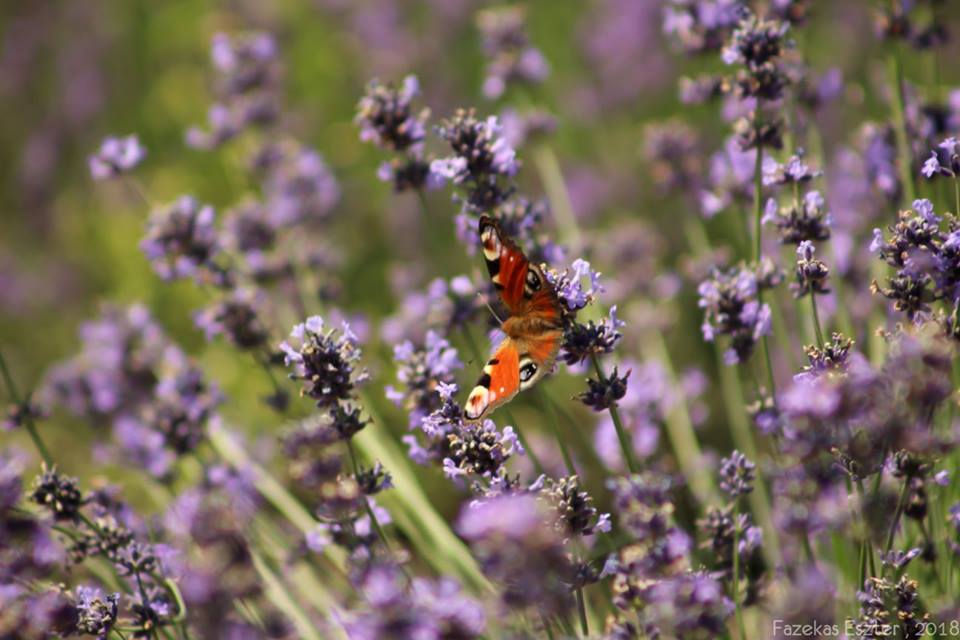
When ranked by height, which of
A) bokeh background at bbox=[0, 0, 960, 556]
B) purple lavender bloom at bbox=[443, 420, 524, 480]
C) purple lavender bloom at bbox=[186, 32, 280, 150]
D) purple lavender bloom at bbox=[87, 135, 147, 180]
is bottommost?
purple lavender bloom at bbox=[443, 420, 524, 480]

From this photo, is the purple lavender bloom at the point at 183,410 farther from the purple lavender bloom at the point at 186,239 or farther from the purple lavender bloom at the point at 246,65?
the purple lavender bloom at the point at 246,65

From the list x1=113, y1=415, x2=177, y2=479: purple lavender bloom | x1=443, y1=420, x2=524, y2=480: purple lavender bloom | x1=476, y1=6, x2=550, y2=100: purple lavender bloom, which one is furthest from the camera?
x1=476, y1=6, x2=550, y2=100: purple lavender bloom

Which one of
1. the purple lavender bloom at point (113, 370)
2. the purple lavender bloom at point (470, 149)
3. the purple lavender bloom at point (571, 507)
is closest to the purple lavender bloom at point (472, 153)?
the purple lavender bloom at point (470, 149)

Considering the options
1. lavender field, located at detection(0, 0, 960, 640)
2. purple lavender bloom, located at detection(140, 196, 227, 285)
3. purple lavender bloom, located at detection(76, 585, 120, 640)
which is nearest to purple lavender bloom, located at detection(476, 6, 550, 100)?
lavender field, located at detection(0, 0, 960, 640)

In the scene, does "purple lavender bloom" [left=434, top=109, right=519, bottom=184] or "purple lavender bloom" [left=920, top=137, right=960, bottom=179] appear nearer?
"purple lavender bloom" [left=920, top=137, right=960, bottom=179]

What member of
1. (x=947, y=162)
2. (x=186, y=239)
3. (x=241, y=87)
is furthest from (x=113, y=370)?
(x=947, y=162)

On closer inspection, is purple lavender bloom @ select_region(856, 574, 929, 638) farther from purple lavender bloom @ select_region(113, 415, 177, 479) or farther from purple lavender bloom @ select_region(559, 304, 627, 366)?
purple lavender bloom @ select_region(113, 415, 177, 479)

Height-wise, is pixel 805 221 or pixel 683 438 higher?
pixel 683 438

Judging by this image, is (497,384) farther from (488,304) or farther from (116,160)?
(116,160)
